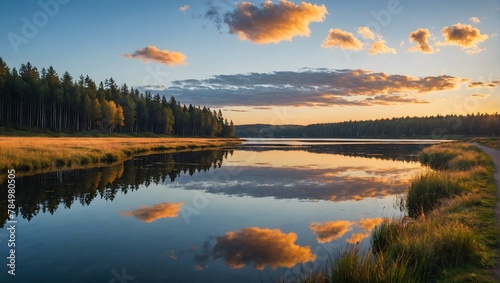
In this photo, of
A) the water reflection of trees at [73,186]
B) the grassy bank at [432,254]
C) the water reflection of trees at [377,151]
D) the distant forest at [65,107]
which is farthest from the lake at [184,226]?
the distant forest at [65,107]

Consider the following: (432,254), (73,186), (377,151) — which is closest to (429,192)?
(432,254)

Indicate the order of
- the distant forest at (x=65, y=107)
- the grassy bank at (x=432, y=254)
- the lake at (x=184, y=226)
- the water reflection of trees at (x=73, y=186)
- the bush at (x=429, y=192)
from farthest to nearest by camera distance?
the distant forest at (x=65, y=107) < the water reflection of trees at (x=73, y=186) < the bush at (x=429, y=192) < the lake at (x=184, y=226) < the grassy bank at (x=432, y=254)

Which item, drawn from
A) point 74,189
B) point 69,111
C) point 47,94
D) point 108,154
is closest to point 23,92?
point 47,94

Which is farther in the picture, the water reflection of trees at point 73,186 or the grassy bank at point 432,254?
the water reflection of trees at point 73,186

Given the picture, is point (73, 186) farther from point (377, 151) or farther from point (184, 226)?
point (377, 151)

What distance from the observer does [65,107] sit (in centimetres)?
9512

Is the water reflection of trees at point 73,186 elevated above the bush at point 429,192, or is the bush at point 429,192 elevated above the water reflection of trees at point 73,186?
the bush at point 429,192

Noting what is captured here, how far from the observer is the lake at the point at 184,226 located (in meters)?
9.45

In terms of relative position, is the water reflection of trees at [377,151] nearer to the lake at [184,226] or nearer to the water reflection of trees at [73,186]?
the lake at [184,226]

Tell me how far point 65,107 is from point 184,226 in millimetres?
96323

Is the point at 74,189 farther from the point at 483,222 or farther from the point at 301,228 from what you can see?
the point at 483,222

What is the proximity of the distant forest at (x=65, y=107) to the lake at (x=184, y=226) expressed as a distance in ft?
242

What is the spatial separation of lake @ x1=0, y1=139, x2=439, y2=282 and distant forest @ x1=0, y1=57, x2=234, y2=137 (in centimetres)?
7378

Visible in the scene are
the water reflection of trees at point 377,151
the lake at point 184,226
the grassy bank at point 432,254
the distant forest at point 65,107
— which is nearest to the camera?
the grassy bank at point 432,254
